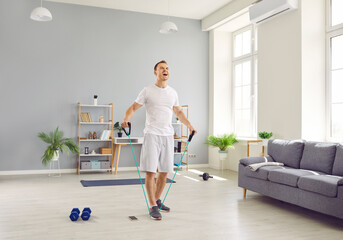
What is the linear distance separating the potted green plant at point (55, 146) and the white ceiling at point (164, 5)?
101 inches

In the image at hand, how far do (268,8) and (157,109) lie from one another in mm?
3111

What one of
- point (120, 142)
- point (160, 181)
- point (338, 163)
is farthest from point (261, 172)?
point (120, 142)

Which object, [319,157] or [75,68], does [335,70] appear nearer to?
[319,157]

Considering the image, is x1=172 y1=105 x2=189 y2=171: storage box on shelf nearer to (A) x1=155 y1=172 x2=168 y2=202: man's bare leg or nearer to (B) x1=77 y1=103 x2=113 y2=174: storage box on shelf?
(B) x1=77 y1=103 x2=113 y2=174: storage box on shelf

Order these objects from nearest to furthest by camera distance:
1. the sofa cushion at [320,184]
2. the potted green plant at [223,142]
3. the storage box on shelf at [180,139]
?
the sofa cushion at [320,184]
the potted green plant at [223,142]
the storage box on shelf at [180,139]

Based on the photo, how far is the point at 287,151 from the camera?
174 inches

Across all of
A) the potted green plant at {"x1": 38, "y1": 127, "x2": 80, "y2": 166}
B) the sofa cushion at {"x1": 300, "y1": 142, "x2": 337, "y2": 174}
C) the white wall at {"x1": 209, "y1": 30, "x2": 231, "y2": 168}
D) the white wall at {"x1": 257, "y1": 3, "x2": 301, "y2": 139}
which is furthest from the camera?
the white wall at {"x1": 209, "y1": 30, "x2": 231, "y2": 168}

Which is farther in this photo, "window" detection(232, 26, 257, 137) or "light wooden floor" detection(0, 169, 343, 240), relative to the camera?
"window" detection(232, 26, 257, 137)

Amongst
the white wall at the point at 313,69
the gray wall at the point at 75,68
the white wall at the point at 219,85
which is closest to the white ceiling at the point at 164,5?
the gray wall at the point at 75,68

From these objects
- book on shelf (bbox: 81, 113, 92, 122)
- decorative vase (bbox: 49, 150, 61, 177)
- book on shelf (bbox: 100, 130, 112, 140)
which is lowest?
decorative vase (bbox: 49, 150, 61, 177)

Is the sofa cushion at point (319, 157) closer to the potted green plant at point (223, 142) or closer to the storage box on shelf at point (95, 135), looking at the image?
the potted green plant at point (223, 142)

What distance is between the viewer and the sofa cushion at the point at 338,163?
371cm

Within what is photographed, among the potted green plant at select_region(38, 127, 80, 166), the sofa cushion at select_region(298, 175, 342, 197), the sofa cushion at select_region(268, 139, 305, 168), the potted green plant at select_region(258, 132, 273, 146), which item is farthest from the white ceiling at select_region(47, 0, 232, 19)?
the sofa cushion at select_region(298, 175, 342, 197)

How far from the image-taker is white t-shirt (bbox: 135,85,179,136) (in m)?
3.48
